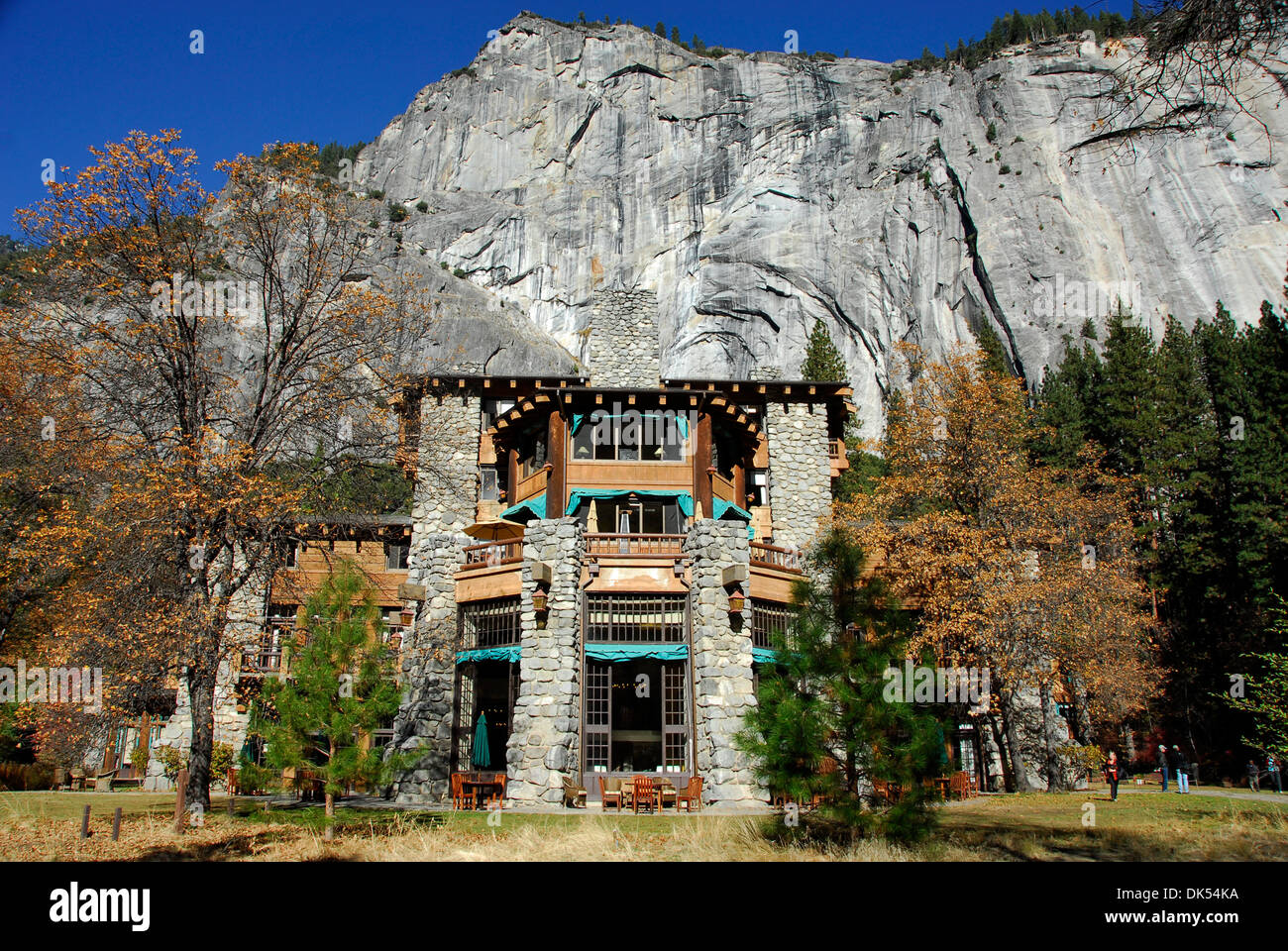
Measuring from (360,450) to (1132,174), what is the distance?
84774mm

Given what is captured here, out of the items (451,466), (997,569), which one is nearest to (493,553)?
(451,466)

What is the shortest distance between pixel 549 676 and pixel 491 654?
2904mm

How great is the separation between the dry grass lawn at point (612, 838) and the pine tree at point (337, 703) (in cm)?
112

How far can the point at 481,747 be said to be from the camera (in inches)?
968

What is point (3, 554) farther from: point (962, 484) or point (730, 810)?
point (962, 484)

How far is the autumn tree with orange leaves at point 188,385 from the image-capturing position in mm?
17156

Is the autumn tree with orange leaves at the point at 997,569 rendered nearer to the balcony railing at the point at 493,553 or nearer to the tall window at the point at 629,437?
the tall window at the point at 629,437

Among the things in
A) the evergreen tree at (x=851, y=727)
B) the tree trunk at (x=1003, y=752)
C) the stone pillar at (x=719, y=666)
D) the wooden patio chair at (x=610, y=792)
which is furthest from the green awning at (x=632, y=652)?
the evergreen tree at (x=851, y=727)

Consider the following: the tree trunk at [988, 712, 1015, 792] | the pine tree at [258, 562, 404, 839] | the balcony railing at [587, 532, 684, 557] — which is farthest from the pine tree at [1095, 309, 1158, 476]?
the pine tree at [258, 562, 404, 839]

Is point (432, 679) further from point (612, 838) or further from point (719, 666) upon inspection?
point (612, 838)

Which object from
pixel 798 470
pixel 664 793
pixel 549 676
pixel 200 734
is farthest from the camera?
pixel 798 470

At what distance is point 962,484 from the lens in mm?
27500

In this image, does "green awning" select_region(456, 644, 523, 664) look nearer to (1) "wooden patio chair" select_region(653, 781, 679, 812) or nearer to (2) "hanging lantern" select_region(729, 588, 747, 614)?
(1) "wooden patio chair" select_region(653, 781, 679, 812)

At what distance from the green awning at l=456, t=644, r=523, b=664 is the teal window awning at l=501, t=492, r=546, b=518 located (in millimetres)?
5362
